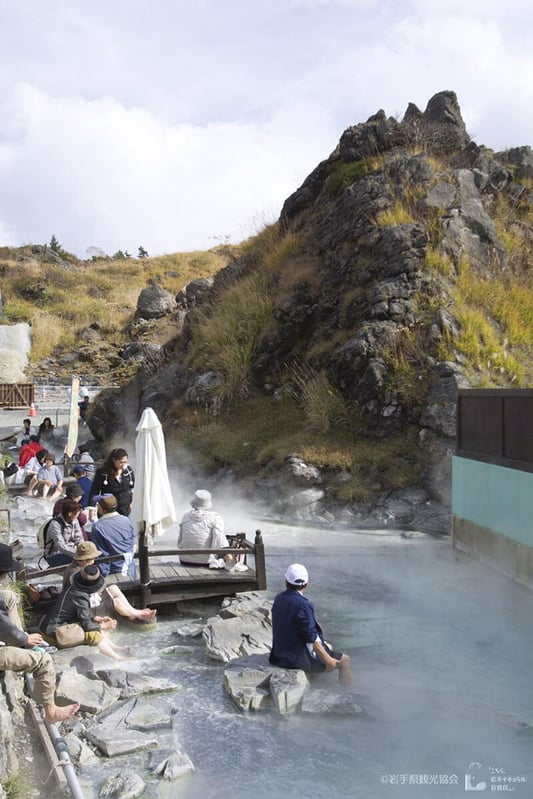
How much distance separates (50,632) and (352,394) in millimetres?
12462

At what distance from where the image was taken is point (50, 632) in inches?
266

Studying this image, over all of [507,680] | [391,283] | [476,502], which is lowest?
[507,680]

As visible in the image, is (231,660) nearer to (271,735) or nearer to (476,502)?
(271,735)

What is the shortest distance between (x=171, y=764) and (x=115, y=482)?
5.25m

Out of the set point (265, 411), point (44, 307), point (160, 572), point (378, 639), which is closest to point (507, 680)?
point (378, 639)

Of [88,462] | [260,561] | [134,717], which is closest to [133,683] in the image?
[134,717]

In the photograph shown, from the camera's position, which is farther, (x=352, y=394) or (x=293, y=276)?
(x=293, y=276)

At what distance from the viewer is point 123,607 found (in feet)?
25.8

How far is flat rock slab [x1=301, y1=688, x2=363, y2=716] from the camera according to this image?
5.80 metres

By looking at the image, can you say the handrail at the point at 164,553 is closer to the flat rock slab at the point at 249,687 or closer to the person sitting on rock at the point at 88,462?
the flat rock slab at the point at 249,687

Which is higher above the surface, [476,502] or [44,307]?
[44,307]

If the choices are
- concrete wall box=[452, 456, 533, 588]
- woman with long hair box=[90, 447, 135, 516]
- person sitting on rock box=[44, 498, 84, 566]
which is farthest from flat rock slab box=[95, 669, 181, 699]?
concrete wall box=[452, 456, 533, 588]

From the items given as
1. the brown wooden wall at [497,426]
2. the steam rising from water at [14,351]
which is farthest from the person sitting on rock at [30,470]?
the steam rising from water at [14,351]

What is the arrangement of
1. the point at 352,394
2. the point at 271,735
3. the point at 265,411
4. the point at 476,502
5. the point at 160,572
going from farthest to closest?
1. the point at 265,411
2. the point at 352,394
3. the point at 476,502
4. the point at 160,572
5. the point at 271,735
